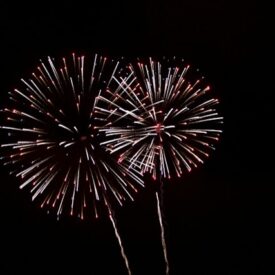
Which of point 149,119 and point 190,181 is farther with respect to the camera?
point 190,181

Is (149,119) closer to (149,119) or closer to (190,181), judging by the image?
(149,119)

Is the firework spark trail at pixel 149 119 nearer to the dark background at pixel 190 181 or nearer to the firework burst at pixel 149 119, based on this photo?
the firework burst at pixel 149 119

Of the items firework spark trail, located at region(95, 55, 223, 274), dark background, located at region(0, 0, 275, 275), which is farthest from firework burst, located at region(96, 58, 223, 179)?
dark background, located at region(0, 0, 275, 275)

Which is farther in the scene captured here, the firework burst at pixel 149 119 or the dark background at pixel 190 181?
the dark background at pixel 190 181

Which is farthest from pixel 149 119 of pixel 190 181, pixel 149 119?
pixel 190 181

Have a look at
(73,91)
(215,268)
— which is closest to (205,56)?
(73,91)

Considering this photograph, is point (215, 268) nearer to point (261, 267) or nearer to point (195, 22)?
point (261, 267)

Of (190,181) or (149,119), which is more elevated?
(149,119)

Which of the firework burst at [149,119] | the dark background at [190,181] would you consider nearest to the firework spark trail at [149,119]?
the firework burst at [149,119]

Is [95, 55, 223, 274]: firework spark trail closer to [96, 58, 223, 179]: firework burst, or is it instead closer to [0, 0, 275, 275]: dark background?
[96, 58, 223, 179]: firework burst
